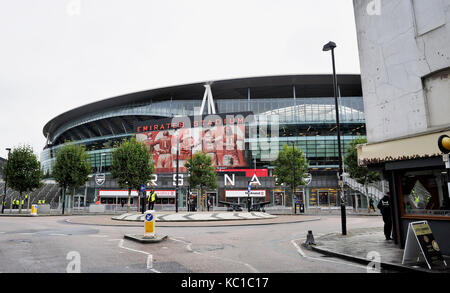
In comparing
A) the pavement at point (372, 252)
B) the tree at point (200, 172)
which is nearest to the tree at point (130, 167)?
the tree at point (200, 172)

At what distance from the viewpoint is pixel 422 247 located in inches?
275

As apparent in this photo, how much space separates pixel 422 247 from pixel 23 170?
133ft

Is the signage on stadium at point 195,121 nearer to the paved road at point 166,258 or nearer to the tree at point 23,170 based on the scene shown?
the tree at point 23,170

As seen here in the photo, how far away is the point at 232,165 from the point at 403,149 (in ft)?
149

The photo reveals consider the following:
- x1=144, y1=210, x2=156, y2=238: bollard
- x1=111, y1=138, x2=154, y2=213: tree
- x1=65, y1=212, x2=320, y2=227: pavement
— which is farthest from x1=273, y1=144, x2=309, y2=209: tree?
x1=144, y1=210, x2=156, y2=238: bollard

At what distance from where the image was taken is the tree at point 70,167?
36.5 m

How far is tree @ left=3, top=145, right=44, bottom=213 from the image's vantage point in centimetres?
3528

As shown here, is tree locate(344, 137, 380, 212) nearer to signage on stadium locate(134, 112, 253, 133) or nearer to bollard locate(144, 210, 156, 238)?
signage on stadium locate(134, 112, 253, 133)

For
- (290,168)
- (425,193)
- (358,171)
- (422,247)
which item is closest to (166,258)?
(422,247)

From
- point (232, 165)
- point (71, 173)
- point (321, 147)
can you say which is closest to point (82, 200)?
point (71, 173)

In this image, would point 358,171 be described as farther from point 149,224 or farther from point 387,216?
point 149,224

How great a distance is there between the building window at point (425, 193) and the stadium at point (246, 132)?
3603 cm
